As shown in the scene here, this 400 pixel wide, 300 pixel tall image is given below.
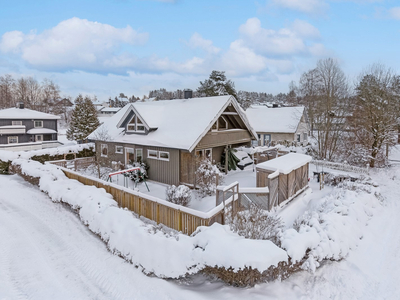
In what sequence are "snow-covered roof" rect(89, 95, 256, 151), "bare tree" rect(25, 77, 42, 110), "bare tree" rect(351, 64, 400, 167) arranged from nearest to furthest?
"snow-covered roof" rect(89, 95, 256, 151) < "bare tree" rect(351, 64, 400, 167) < "bare tree" rect(25, 77, 42, 110)

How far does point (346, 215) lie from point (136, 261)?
24.8 ft

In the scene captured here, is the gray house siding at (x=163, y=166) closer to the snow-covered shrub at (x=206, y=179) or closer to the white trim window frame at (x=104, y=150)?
the snow-covered shrub at (x=206, y=179)

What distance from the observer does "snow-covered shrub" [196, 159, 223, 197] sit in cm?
1265

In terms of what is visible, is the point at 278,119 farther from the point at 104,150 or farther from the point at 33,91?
the point at 33,91

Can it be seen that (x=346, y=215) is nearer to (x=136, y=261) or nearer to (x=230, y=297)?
(x=230, y=297)

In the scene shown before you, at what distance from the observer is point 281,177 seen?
36.5 feet

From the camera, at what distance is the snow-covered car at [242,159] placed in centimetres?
1908

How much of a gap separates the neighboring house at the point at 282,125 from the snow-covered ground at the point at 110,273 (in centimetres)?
2347

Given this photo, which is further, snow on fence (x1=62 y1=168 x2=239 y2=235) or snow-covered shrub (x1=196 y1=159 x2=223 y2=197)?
snow-covered shrub (x1=196 y1=159 x2=223 y2=197)

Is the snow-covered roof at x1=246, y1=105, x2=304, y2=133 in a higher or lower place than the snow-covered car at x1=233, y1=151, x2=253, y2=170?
higher

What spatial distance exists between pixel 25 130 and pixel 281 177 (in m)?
34.5

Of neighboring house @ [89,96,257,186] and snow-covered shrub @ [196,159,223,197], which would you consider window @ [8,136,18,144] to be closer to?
neighboring house @ [89,96,257,186]

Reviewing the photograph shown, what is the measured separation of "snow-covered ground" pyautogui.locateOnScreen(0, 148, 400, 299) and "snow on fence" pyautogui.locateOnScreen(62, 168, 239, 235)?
1.63 m

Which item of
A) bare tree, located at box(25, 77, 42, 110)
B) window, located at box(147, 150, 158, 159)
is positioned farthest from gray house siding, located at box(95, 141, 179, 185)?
bare tree, located at box(25, 77, 42, 110)
